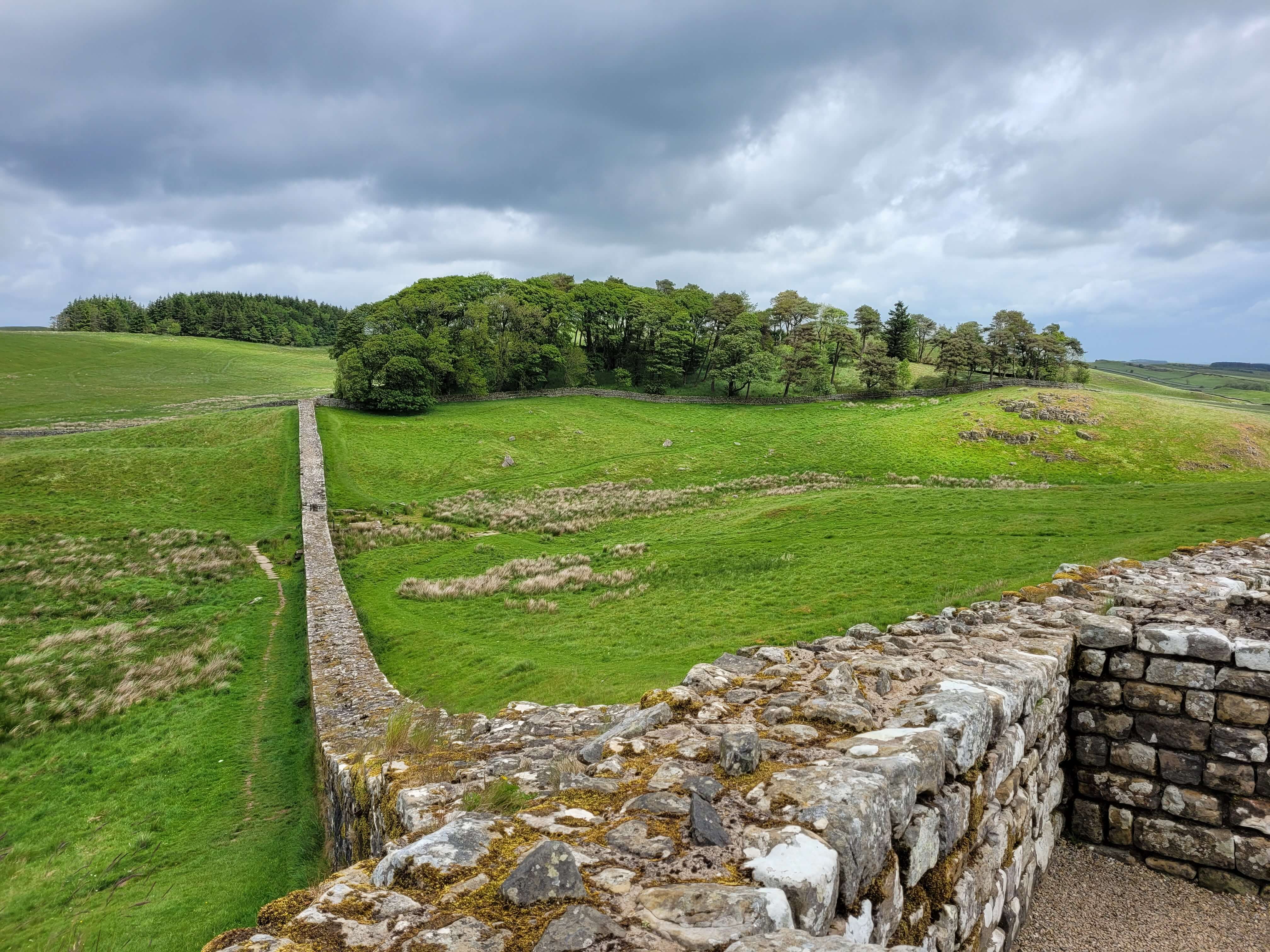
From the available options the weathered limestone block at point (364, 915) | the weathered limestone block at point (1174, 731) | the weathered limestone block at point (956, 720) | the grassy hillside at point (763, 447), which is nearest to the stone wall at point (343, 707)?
the weathered limestone block at point (364, 915)

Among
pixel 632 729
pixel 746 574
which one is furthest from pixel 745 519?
pixel 632 729

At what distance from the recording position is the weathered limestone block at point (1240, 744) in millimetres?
6375

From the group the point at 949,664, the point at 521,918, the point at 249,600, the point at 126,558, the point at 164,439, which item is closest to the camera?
the point at 521,918

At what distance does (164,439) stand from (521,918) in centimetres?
5406

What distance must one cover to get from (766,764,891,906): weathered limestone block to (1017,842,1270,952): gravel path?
13.9 ft

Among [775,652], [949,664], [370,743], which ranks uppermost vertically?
[949,664]

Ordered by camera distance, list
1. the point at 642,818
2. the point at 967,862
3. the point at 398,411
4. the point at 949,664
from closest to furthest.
Answer: 1. the point at 642,818
2. the point at 967,862
3. the point at 949,664
4. the point at 398,411

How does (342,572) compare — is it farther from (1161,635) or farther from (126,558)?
(1161,635)

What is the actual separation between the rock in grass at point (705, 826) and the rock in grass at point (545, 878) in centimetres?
79

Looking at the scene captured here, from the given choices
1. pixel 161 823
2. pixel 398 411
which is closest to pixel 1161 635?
pixel 161 823

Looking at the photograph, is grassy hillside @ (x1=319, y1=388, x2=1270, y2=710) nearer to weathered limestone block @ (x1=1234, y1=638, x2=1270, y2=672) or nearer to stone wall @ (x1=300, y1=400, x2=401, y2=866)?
stone wall @ (x1=300, y1=400, x2=401, y2=866)

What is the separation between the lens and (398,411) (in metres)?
58.5

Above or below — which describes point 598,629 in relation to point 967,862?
below

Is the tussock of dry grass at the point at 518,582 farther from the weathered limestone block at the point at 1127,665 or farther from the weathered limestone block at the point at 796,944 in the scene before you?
the weathered limestone block at the point at 796,944
